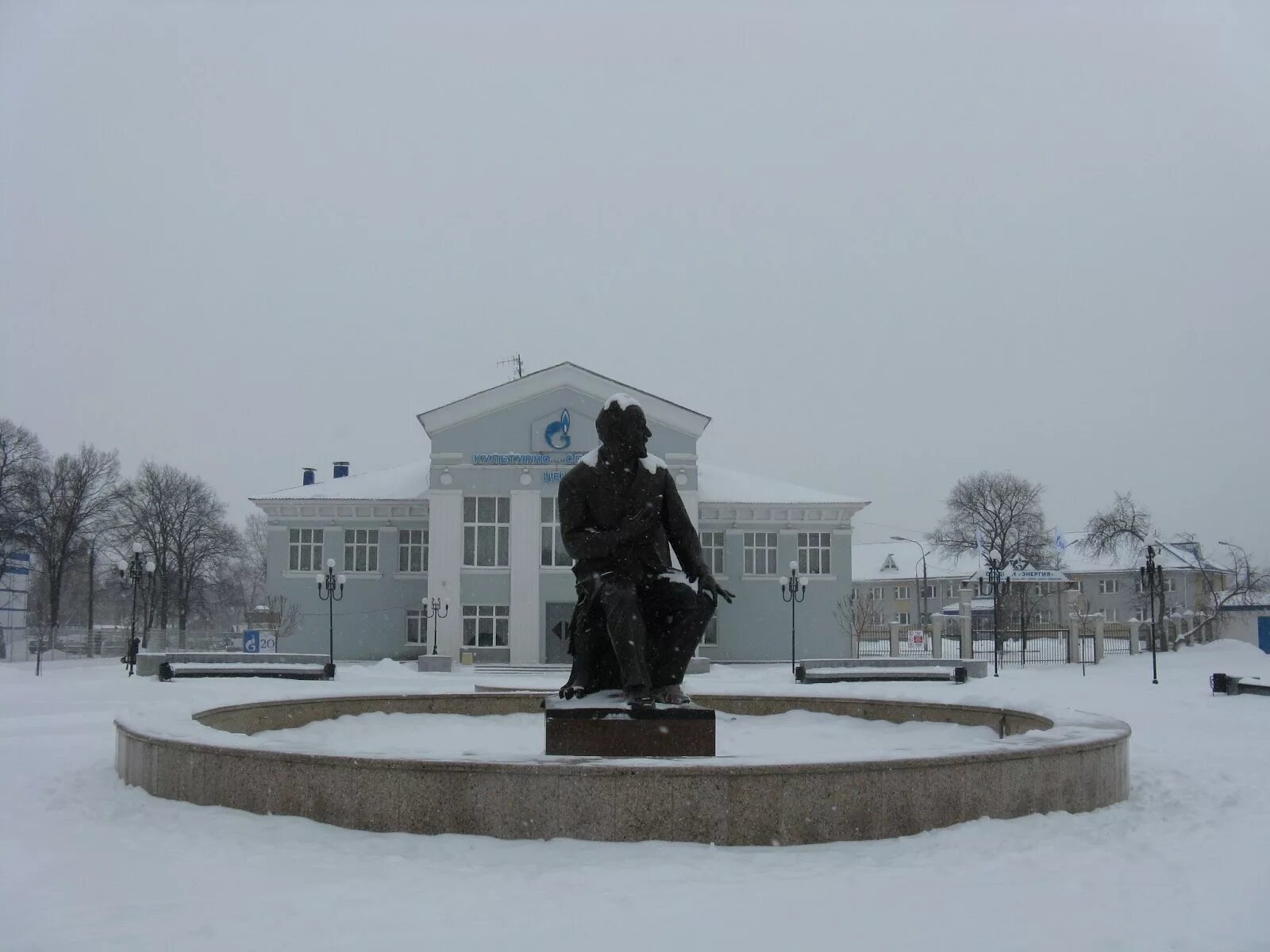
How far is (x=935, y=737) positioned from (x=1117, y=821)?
3.73m

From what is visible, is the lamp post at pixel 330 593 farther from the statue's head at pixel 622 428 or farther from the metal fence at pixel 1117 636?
the metal fence at pixel 1117 636

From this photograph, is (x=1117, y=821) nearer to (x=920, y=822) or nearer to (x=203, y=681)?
(x=920, y=822)

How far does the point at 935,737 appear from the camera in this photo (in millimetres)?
11148

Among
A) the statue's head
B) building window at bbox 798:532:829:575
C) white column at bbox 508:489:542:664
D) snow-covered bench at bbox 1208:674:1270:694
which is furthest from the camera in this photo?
building window at bbox 798:532:829:575

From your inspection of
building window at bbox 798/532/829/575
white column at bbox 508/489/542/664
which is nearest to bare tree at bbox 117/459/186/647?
white column at bbox 508/489/542/664

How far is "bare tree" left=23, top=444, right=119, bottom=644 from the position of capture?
50.7 metres

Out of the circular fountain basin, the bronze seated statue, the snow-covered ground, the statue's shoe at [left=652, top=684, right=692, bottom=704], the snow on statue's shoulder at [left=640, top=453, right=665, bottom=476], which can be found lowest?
the snow-covered ground

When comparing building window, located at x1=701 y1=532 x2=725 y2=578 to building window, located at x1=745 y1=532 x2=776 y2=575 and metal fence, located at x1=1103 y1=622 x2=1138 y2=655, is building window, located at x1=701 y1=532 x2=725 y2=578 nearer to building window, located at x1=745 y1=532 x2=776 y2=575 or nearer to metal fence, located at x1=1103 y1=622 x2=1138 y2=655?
building window, located at x1=745 y1=532 x2=776 y2=575

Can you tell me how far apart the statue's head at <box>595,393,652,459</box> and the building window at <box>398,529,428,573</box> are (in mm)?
34993

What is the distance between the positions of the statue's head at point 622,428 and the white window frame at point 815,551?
3500 cm

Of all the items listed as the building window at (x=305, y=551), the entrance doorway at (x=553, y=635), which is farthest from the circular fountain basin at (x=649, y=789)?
the building window at (x=305, y=551)

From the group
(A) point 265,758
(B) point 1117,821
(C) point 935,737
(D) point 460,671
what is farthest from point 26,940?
(D) point 460,671

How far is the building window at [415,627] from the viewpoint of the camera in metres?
41.9

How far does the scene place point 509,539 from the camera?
4006 cm
